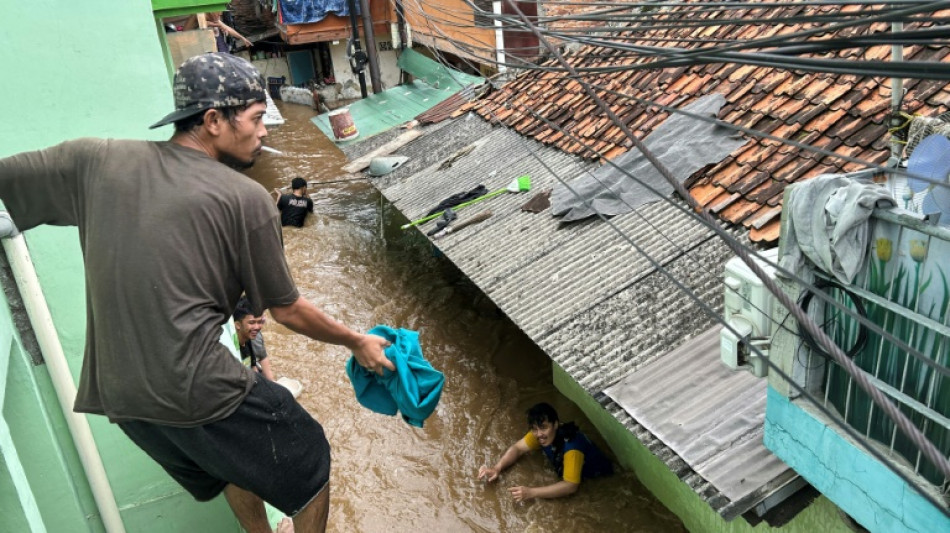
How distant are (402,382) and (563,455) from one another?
13.5 feet

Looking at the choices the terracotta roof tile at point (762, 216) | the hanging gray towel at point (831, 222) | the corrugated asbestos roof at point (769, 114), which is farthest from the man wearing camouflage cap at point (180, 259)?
the terracotta roof tile at point (762, 216)

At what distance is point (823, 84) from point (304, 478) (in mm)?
5630

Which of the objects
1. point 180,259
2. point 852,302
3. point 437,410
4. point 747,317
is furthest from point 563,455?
point 180,259

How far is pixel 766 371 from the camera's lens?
3.66m

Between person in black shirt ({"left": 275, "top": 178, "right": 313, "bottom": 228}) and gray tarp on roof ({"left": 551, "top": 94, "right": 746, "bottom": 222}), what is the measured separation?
7238mm

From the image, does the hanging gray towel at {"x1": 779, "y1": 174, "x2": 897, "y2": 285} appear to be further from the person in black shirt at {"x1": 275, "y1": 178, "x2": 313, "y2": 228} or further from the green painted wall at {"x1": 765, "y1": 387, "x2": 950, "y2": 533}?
the person in black shirt at {"x1": 275, "y1": 178, "x2": 313, "y2": 228}

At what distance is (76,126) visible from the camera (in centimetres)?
314

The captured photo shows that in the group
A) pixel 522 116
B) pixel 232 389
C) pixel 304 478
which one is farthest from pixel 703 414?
pixel 522 116

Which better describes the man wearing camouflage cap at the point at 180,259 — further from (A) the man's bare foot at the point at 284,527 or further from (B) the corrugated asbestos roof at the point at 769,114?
(B) the corrugated asbestos roof at the point at 769,114

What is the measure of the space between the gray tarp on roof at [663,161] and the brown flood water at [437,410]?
2.32 meters

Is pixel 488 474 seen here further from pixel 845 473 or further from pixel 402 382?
pixel 402 382

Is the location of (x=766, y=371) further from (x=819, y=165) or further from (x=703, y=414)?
(x=819, y=165)

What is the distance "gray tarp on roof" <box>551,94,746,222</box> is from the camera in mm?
6414

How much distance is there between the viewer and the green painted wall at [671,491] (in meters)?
4.23
